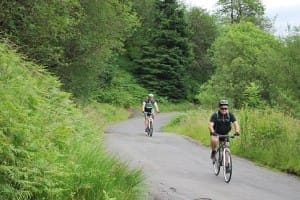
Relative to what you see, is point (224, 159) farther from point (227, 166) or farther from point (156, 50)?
point (156, 50)

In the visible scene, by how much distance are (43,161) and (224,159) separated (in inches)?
328

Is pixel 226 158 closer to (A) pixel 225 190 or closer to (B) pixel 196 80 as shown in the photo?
(A) pixel 225 190

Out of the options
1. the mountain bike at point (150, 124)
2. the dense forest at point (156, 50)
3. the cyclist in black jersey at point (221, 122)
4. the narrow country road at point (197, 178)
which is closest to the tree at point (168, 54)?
the dense forest at point (156, 50)

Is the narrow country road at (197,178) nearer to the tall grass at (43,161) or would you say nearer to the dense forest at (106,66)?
the tall grass at (43,161)

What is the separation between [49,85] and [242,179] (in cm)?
572

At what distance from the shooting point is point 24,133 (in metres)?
6.57

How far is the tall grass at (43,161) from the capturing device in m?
6.18

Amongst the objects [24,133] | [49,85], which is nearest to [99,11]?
[49,85]

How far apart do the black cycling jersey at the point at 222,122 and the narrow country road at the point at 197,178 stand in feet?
4.12

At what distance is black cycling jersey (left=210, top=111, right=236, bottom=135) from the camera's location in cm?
1485

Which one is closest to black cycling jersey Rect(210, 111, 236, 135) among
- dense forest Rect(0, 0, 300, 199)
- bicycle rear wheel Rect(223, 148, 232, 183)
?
bicycle rear wheel Rect(223, 148, 232, 183)

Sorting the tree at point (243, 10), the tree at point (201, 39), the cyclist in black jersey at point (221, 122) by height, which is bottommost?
the cyclist in black jersey at point (221, 122)

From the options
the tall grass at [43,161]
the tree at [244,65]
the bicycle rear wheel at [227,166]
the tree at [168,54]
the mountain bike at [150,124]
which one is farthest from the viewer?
the tree at [168,54]

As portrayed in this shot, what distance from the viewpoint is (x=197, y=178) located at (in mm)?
14297
